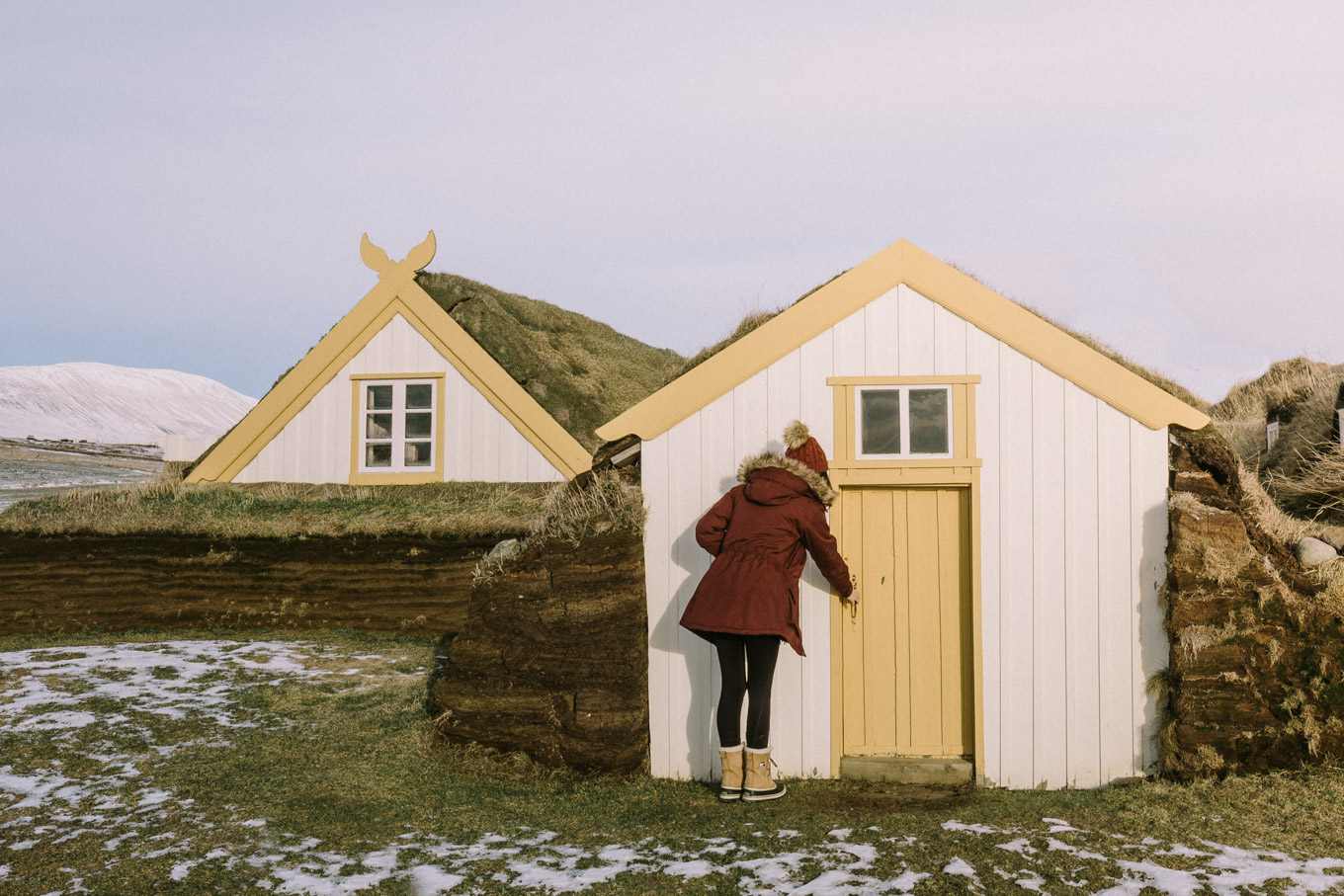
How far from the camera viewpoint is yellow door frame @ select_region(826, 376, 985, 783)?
6.59 metres

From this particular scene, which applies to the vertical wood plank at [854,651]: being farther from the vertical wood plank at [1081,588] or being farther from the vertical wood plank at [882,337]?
the vertical wood plank at [1081,588]

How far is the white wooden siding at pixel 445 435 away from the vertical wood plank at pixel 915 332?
7.47 meters

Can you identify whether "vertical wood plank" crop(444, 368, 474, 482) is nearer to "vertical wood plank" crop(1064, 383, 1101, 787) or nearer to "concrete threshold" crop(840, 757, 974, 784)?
"concrete threshold" crop(840, 757, 974, 784)

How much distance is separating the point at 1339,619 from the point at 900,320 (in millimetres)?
3351

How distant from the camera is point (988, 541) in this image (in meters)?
6.62

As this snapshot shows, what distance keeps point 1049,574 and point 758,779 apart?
2420 millimetres

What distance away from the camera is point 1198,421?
6418 mm

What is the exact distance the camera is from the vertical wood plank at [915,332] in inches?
265

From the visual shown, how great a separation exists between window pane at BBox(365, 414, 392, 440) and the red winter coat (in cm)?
889

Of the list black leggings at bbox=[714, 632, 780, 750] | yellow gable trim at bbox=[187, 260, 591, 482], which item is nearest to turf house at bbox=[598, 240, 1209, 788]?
black leggings at bbox=[714, 632, 780, 750]

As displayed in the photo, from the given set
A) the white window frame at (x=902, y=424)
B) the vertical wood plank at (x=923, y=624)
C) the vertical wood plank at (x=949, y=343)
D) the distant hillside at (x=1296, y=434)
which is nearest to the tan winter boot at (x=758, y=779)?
the vertical wood plank at (x=923, y=624)

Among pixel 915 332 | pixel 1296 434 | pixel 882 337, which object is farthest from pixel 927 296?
pixel 1296 434

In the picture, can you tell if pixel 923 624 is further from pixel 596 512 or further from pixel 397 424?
pixel 397 424

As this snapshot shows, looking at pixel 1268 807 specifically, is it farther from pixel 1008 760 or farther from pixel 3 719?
pixel 3 719
